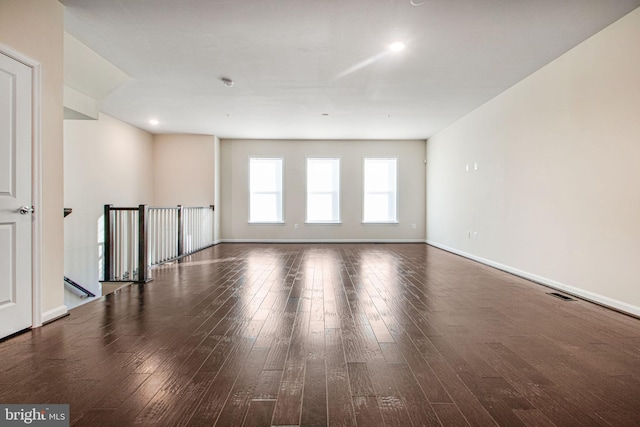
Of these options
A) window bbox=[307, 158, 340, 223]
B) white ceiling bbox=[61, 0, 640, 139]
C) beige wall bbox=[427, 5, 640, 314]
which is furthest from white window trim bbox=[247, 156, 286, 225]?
beige wall bbox=[427, 5, 640, 314]

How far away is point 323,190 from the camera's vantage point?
8.83 meters

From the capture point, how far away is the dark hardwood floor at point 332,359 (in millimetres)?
1496

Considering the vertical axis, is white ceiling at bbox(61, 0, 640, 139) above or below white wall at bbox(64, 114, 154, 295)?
above

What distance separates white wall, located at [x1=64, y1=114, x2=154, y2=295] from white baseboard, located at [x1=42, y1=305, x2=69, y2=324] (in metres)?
3.04

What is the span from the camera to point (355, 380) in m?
1.76

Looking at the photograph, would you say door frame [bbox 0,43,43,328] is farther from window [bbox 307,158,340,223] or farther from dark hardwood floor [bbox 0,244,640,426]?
window [bbox 307,158,340,223]

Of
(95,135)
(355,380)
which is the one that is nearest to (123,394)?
(355,380)

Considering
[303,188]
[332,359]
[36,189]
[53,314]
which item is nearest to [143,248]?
[53,314]

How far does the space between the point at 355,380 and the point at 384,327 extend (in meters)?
0.86

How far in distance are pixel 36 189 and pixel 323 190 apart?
21.9 feet

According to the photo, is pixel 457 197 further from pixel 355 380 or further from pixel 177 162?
pixel 177 162

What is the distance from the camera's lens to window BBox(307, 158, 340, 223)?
8812mm

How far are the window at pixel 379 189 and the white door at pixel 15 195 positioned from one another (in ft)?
23.7

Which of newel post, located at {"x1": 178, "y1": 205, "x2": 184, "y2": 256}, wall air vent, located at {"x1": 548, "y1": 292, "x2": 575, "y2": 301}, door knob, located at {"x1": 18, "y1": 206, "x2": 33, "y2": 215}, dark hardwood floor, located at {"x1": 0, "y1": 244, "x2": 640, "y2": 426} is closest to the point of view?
dark hardwood floor, located at {"x1": 0, "y1": 244, "x2": 640, "y2": 426}
